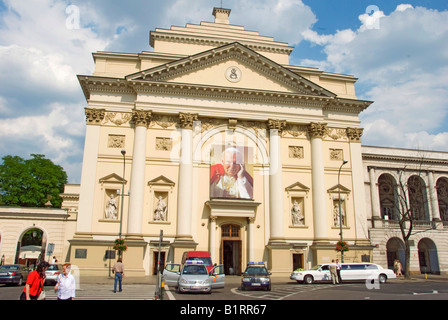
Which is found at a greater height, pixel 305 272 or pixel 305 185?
pixel 305 185

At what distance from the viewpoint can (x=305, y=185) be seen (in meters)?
35.8

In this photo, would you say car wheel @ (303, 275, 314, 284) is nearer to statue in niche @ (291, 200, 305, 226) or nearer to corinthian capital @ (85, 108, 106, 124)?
statue in niche @ (291, 200, 305, 226)

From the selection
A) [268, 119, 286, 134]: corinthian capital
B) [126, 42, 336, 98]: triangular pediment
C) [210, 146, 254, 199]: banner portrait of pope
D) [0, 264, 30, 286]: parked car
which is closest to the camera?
[0, 264, 30, 286]: parked car

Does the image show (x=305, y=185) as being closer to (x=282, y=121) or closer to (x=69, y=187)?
(x=282, y=121)

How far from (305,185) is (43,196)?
41.0 m

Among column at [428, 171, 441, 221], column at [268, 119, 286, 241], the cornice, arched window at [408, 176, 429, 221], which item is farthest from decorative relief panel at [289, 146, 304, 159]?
column at [428, 171, 441, 221]

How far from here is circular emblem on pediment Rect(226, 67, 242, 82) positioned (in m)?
36.3

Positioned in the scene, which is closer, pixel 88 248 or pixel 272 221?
pixel 88 248

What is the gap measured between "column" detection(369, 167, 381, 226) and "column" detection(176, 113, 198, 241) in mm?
22422

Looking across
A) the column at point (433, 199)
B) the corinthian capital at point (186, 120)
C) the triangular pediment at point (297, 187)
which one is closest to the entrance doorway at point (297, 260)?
the triangular pediment at point (297, 187)

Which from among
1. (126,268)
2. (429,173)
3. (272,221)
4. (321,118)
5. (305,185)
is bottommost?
(126,268)

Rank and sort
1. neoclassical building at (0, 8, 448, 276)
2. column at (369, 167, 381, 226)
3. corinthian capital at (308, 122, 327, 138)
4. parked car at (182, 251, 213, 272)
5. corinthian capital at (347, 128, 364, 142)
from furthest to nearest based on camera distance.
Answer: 1. column at (369, 167, 381, 226)
2. corinthian capital at (347, 128, 364, 142)
3. corinthian capital at (308, 122, 327, 138)
4. neoclassical building at (0, 8, 448, 276)
5. parked car at (182, 251, 213, 272)

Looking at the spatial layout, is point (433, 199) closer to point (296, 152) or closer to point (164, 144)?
point (296, 152)
